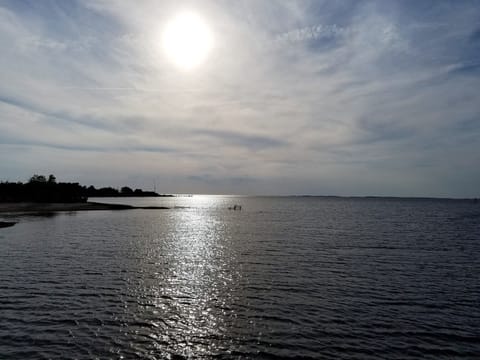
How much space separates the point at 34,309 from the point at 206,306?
1069cm

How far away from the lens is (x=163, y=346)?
52.1ft

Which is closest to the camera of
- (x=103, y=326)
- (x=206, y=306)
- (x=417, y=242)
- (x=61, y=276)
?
(x=103, y=326)

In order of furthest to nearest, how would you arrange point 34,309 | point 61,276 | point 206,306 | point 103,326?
point 61,276 < point 206,306 < point 34,309 < point 103,326

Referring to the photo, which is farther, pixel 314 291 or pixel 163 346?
pixel 314 291

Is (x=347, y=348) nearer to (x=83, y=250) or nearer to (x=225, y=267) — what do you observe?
(x=225, y=267)

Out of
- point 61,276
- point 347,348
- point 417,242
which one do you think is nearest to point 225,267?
point 61,276

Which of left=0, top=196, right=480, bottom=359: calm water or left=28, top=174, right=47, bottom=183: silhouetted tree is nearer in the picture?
left=0, top=196, right=480, bottom=359: calm water

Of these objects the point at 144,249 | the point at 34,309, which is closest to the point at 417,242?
the point at 144,249

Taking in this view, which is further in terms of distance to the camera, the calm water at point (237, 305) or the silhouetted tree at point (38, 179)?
the silhouetted tree at point (38, 179)

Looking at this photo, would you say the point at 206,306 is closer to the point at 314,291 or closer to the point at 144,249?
the point at 314,291

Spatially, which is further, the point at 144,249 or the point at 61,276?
the point at 144,249

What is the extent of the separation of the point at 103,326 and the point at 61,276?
1339 centimetres

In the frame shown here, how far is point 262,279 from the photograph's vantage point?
29047 millimetres

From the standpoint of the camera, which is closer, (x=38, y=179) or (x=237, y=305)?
(x=237, y=305)
